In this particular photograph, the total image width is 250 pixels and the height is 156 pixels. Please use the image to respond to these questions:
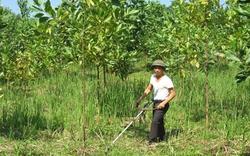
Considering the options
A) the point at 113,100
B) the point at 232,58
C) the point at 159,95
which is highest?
the point at 232,58

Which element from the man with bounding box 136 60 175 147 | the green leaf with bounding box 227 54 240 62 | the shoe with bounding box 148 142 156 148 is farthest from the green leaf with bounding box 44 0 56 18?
the shoe with bounding box 148 142 156 148

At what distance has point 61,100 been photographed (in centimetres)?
757

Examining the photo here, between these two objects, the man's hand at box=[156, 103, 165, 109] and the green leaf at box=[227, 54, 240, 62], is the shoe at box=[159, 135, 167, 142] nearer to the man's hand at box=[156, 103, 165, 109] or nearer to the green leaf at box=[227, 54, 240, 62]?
the man's hand at box=[156, 103, 165, 109]

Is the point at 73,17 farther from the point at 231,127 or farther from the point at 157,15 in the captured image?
the point at 157,15

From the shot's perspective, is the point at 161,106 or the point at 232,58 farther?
the point at 161,106

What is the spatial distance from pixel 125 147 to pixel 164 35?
4979 mm

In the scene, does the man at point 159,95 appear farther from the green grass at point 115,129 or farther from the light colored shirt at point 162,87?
the green grass at point 115,129

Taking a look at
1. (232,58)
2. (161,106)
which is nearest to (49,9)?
(232,58)

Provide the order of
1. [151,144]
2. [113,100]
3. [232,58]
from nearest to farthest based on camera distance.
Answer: [232,58], [151,144], [113,100]

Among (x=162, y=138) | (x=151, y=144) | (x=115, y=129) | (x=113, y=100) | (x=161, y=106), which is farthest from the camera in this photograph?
(x=113, y=100)

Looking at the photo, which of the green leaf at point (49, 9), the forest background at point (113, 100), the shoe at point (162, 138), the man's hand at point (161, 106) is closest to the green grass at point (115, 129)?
the forest background at point (113, 100)

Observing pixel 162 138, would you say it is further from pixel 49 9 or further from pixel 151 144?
pixel 49 9

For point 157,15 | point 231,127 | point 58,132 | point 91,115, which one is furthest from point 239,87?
point 157,15

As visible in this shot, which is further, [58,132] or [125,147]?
[58,132]
